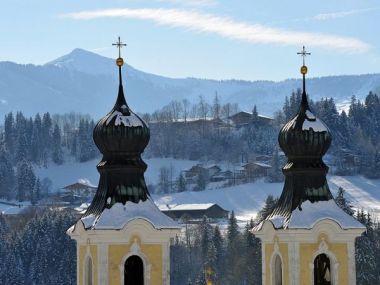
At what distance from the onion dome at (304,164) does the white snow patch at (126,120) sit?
4521 millimetres

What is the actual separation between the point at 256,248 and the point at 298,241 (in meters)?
81.5

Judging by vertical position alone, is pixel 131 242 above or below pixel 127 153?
below

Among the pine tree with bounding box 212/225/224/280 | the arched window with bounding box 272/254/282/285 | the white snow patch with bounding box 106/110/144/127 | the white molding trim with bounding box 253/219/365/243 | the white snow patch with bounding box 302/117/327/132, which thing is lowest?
the pine tree with bounding box 212/225/224/280

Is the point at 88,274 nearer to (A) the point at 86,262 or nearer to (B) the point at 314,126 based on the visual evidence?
(A) the point at 86,262

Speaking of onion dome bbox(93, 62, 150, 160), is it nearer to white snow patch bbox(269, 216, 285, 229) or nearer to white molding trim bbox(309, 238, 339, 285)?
white snow patch bbox(269, 216, 285, 229)

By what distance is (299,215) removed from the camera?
133 feet

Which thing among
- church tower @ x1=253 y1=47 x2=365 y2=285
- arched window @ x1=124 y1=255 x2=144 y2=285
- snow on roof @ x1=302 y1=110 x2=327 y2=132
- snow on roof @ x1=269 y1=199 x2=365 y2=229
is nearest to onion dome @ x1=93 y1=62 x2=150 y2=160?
arched window @ x1=124 y1=255 x2=144 y2=285

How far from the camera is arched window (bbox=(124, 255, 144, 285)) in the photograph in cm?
3934

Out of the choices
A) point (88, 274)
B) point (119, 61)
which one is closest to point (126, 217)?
point (88, 274)

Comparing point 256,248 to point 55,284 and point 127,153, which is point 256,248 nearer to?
point 55,284

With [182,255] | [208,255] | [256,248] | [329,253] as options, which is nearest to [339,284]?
[329,253]

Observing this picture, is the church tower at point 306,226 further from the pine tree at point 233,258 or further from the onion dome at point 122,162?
the pine tree at point 233,258

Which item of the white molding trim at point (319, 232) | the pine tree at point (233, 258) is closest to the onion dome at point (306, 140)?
the white molding trim at point (319, 232)

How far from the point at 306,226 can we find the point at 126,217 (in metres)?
5.19
